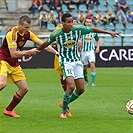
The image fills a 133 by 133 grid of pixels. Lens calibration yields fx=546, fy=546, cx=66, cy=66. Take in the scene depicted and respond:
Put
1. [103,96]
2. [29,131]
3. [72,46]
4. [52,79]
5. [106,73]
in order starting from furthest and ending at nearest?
1. [106,73]
2. [52,79]
3. [103,96]
4. [72,46]
5. [29,131]

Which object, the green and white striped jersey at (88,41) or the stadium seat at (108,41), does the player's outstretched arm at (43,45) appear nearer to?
the green and white striped jersey at (88,41)

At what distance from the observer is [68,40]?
11.0 meters

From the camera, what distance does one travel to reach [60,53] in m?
11.1

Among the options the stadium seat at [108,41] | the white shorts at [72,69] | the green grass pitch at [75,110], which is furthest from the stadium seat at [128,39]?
the white shorts at [72,69]

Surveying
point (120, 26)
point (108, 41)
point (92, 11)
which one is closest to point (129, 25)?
point (120, 26)

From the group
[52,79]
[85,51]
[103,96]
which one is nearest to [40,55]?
[52,79]

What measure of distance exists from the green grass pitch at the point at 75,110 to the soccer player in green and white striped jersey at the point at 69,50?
23.9 inches

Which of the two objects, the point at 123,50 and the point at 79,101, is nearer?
the point at 79,101

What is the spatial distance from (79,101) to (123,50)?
41.8 feet

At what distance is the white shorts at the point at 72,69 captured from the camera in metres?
11.0

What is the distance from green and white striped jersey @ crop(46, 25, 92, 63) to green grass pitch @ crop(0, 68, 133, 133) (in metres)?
1.24

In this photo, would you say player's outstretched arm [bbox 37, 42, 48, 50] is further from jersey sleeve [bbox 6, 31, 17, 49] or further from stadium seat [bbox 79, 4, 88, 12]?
stadium seat [bbox 79, 4, 88, 12]

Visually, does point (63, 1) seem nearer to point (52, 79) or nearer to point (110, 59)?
point (110, 59)

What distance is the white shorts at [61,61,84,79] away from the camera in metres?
11.0
